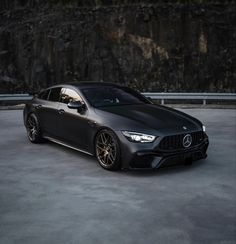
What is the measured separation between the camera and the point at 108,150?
7586mm

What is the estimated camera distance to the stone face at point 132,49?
2389 centimetres

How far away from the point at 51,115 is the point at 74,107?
117cm

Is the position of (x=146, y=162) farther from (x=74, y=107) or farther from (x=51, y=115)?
(x=51, y=115)

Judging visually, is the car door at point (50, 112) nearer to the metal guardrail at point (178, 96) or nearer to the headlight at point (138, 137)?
the headlight at point (138, 137)

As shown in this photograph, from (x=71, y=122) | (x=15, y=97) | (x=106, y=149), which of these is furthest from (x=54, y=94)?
(x=15, y=97)

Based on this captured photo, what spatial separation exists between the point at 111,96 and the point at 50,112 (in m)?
1.40

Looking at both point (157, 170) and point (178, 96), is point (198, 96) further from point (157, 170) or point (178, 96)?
point (157, 170)

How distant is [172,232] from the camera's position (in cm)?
487

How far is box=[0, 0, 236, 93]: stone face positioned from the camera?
941 inches

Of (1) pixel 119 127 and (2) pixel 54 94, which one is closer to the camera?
(1) pixel 119 127

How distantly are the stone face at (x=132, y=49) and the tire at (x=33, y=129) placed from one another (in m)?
14.3

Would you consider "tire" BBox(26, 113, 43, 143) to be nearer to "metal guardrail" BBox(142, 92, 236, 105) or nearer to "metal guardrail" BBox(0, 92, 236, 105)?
"metal guardrail" BBox(0, 92, 236, 105)

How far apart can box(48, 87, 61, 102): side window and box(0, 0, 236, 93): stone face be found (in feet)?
48.0

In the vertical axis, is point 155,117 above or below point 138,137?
above
